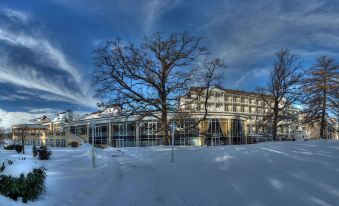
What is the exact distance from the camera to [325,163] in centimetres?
1059

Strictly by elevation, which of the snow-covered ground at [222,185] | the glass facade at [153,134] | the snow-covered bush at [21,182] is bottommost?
the glass facade at [153,134]

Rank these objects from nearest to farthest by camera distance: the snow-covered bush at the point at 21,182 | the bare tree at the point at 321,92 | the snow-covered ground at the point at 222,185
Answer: the snow-covered bush at the point at 21,182
the snow-covered ground at the point at 222,185
the bare tree at the point at 321,92

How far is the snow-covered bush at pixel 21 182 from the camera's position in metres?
7.73

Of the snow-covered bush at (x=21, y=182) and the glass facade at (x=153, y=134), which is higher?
the snow-covered bush at (x=21, y=182)

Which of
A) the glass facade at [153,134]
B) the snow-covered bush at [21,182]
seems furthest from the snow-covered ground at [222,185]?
the glass facade at [153,134]

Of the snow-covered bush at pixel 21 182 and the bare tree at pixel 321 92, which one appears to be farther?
the bare tree at pixel 321 92

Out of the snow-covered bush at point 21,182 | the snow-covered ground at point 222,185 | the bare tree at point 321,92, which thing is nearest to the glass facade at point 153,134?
the bare tree at point 321,92

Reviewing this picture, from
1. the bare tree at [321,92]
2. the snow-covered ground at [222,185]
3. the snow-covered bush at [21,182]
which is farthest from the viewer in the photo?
the bare tree at [321,92]

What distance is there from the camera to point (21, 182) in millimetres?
7914

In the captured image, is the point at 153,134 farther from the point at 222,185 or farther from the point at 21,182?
the point at 21,182

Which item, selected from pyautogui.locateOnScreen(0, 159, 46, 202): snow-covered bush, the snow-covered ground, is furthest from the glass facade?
pyautogui.locateOnScreen(0, 159, 46, 202): snow-covered bush

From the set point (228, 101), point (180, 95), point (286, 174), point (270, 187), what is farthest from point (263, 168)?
point (228, 101)

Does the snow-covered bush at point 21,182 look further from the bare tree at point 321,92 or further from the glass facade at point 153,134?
the glass facade at point 153,134

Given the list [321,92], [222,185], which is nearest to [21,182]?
[222,185]
